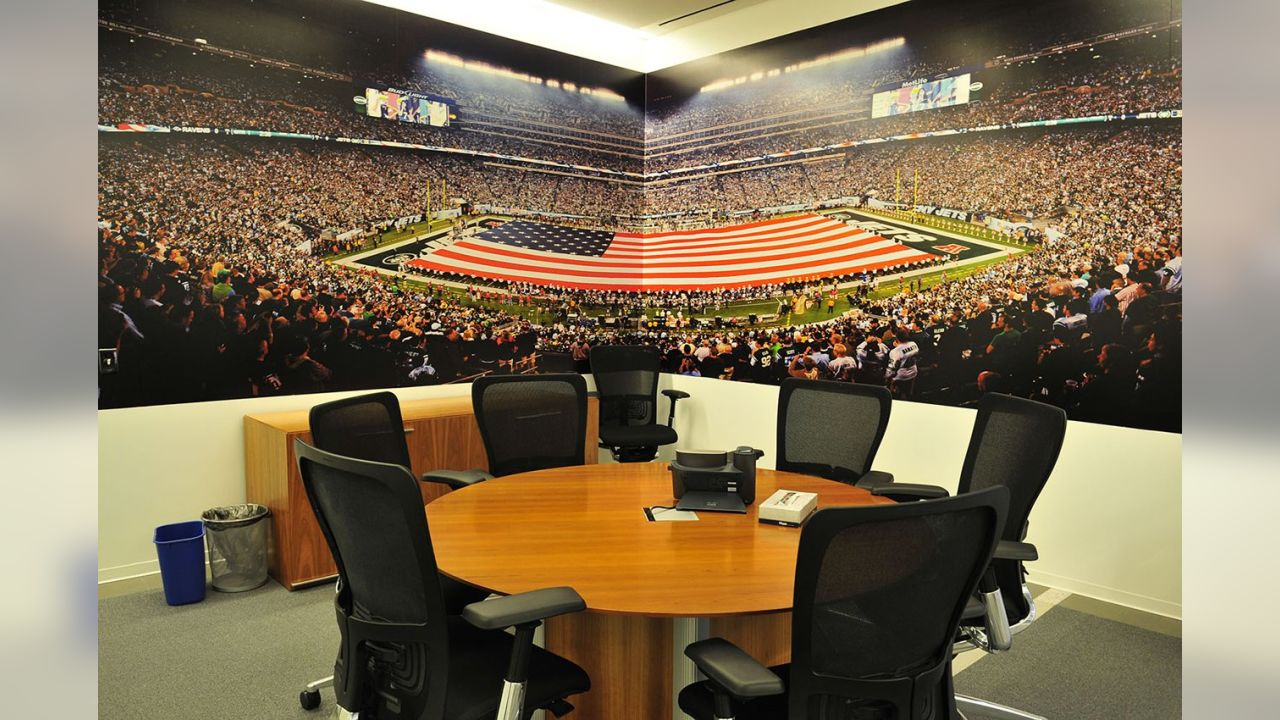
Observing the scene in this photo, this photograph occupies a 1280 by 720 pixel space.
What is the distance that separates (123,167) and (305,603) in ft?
7.61

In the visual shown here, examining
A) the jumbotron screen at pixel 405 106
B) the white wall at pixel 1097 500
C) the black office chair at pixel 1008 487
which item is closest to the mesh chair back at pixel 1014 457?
the black office chair at pixel 1008 487

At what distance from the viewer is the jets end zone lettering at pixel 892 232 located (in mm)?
4836

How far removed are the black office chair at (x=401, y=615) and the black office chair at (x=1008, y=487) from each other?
1.14 meters

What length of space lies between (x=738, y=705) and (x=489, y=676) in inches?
25.0

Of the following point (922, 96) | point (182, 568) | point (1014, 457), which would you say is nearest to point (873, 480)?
point (1014, 457)

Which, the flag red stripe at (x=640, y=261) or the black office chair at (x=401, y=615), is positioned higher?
the flag red stripe at (x=640, y=261)

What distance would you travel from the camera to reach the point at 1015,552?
243 centimetres

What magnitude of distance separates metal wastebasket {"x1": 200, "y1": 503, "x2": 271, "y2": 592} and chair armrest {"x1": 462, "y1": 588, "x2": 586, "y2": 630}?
8.86ft

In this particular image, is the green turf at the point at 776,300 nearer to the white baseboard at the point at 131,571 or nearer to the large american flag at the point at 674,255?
the large american flag at the point at 674,255

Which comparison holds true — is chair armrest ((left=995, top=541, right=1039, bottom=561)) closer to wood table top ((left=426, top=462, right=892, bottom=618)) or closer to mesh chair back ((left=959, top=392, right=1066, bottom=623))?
mesh chair back ((left=959, top=392, right=1066, bottom=623))

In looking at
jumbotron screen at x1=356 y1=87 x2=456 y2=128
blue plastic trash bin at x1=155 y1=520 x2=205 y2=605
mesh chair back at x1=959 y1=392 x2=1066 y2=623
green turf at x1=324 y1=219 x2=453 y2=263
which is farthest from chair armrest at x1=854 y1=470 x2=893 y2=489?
jumbotron screen at x1=356 y1=87 x2=456 y2=128

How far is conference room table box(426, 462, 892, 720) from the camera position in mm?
2039

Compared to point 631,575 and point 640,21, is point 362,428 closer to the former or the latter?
point 631,575

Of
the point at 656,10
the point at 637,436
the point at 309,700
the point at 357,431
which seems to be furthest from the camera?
the point at 656,10
